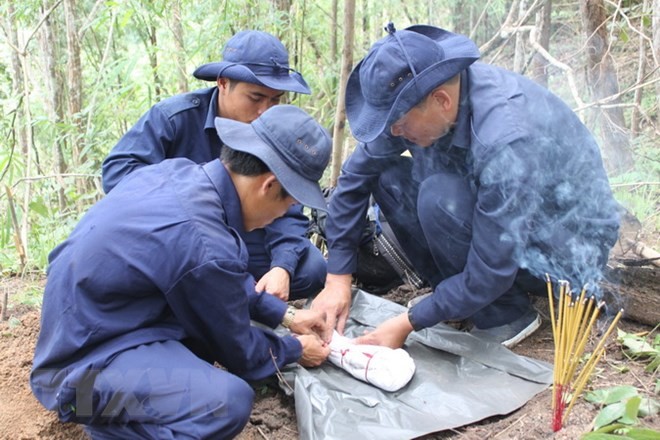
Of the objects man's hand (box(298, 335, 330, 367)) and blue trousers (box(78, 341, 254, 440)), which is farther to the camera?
man's hand (box(298, 335, 330, 367))

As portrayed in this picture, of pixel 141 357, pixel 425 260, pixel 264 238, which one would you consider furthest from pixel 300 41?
pixel 141 357

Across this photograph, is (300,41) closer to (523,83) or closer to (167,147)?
(167,147)

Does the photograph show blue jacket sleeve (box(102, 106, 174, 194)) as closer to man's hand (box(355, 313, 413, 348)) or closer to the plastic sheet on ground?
the plastic sheet on ground

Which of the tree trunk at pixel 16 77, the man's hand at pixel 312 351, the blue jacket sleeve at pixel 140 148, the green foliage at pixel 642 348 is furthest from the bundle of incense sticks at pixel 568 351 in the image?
the tree trunk at pixel 16 77

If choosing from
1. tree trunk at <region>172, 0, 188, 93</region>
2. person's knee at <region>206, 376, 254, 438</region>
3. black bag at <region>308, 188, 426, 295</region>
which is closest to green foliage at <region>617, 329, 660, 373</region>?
black bag at <region>308, 188, 426, 295</region>

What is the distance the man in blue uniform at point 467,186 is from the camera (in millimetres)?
2311

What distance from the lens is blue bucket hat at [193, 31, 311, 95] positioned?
3131 millimetres

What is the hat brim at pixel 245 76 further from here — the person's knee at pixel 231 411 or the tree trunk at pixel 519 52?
the tree trunk at pixel 519 52

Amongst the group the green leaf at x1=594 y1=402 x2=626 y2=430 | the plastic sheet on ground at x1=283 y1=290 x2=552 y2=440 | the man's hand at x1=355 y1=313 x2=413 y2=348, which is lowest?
the plastic sheet on ground at x1=283 y1=290 x2=552 y2=440

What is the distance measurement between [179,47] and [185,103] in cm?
243

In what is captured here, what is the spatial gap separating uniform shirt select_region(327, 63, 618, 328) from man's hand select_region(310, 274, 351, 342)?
1.63 feet

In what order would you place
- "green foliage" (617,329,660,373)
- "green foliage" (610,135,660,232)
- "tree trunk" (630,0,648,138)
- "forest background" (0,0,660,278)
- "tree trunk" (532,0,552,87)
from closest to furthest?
"green foliage" (617,329,660,373)
"green foliage" (610,135,660,232)
"forest background" (0,0,660,278)
"tree trunk" (630,0,648,138)
"tree trunk" (532,0,552,87)

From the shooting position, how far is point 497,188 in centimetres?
232

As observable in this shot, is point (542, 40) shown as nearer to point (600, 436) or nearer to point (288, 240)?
point (288, 240)
